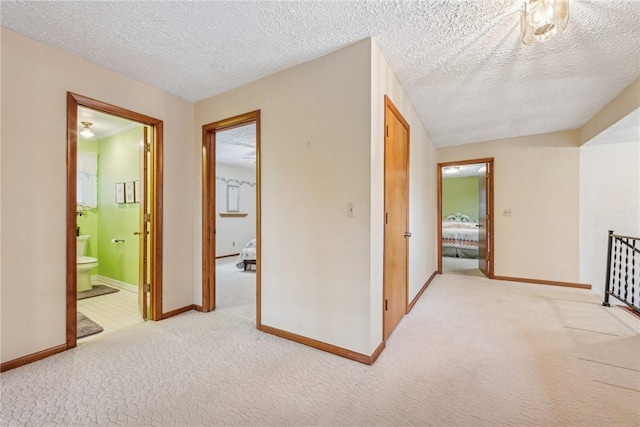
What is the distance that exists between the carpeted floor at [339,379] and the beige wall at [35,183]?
13.2 inches

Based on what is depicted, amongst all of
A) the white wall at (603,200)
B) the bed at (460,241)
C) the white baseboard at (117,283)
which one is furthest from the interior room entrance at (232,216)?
the bed at (460,241)

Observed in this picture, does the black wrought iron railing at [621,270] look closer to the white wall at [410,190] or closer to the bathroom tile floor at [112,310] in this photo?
the white wall at [410,190]

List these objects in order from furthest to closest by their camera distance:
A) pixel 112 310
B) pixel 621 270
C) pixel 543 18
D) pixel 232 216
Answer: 1. pixel 232 216
2. pixel 621 270
3. pixel 112 310
4. pixel 543 18

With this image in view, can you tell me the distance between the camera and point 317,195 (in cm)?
216

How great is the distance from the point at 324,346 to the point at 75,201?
2.31 metres

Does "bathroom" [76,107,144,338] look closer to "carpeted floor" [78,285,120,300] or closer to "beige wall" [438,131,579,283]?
"carpeted floor" [78,285,120,300]

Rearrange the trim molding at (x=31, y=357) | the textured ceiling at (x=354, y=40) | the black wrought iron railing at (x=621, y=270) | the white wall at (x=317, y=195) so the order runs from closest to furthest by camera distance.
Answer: the textured ceiling at (x=354, y=40)
the trim molding at (x=31, y=357)
the white wall at (x=317, y=195)
the black wrought iron railing at (x=621, y=270)

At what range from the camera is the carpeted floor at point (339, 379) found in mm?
1437

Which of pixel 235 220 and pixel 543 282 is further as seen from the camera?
pixel 235 220

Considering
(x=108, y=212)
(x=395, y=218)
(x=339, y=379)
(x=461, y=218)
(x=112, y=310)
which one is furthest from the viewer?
(x=461, y=218)

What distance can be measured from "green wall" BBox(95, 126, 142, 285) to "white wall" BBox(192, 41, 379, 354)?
221 cm

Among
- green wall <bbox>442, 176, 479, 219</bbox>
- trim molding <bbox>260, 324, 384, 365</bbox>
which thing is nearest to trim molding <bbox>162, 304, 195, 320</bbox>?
trim molding <bbox>260, 324, 384, 365</bbox>

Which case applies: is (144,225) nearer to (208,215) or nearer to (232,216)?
(208,215)

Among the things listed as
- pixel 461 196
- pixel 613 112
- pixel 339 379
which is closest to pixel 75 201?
pixel 339 379
